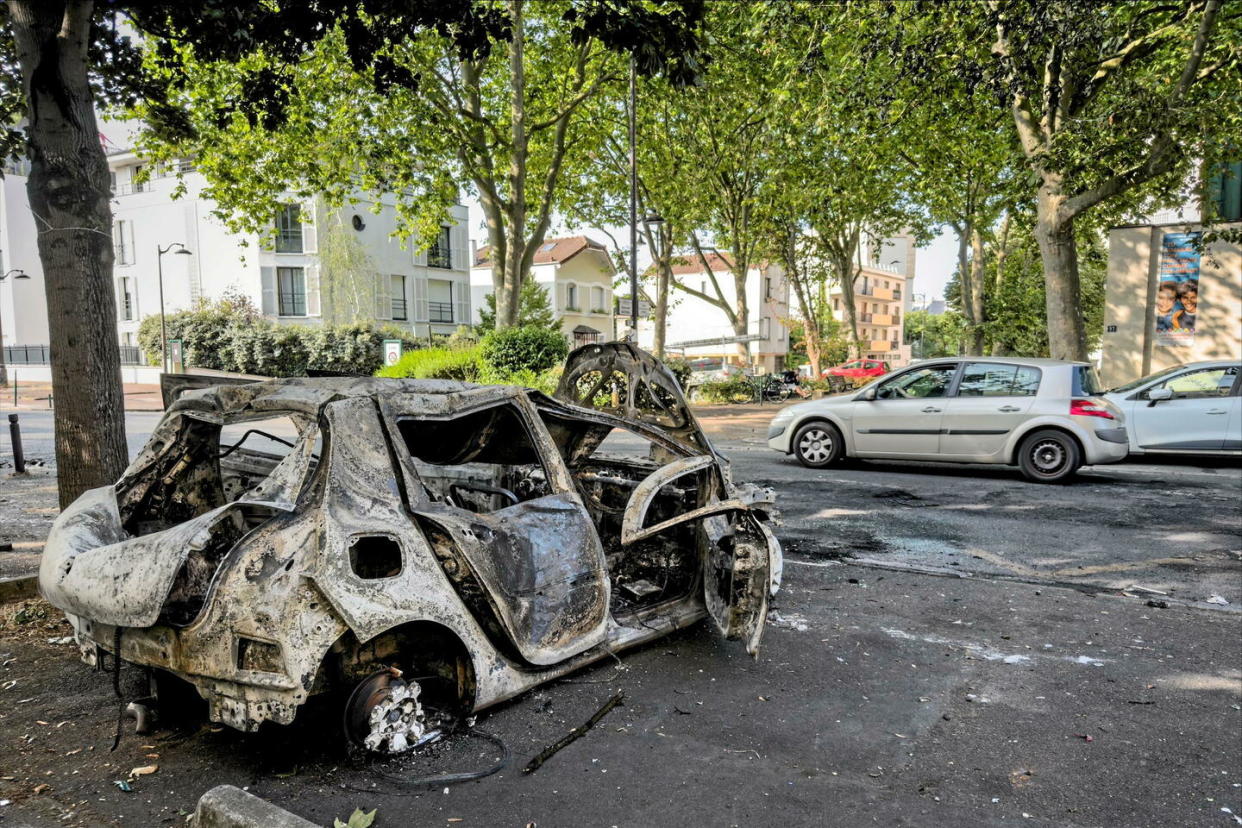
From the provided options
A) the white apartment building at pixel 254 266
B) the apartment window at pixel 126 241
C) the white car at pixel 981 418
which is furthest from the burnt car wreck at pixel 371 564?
the apartment window at pixel 126 241

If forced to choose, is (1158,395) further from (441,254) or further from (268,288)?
(441,254)

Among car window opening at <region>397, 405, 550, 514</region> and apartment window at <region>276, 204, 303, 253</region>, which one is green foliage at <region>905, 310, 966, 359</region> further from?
car window opening at <region>397, 405, 550, 514</region>

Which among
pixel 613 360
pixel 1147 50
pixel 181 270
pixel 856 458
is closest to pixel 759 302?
pixel 181 270

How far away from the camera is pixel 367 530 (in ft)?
9.99

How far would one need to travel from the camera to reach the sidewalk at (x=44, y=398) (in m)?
25.2

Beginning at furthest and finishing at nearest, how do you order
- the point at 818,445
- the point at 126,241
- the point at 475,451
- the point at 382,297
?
the point at 126,241 → the point at 382,297 → the point at 818,445 → the point at 475,451

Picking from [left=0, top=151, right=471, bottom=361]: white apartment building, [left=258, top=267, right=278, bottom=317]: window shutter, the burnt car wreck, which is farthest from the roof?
the burnt car wreck

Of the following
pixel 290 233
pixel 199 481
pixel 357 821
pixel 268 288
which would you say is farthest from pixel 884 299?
pixel 357 821

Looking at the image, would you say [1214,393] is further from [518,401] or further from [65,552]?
[65,552]

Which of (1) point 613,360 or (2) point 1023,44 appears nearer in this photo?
(1) point 613,360

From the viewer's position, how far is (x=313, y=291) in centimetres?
3800

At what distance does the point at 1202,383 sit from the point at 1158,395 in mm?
537

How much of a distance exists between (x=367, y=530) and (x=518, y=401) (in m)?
1.20

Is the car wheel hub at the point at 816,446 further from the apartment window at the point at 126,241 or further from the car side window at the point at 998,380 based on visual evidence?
the apartment window at the point at 126,241
